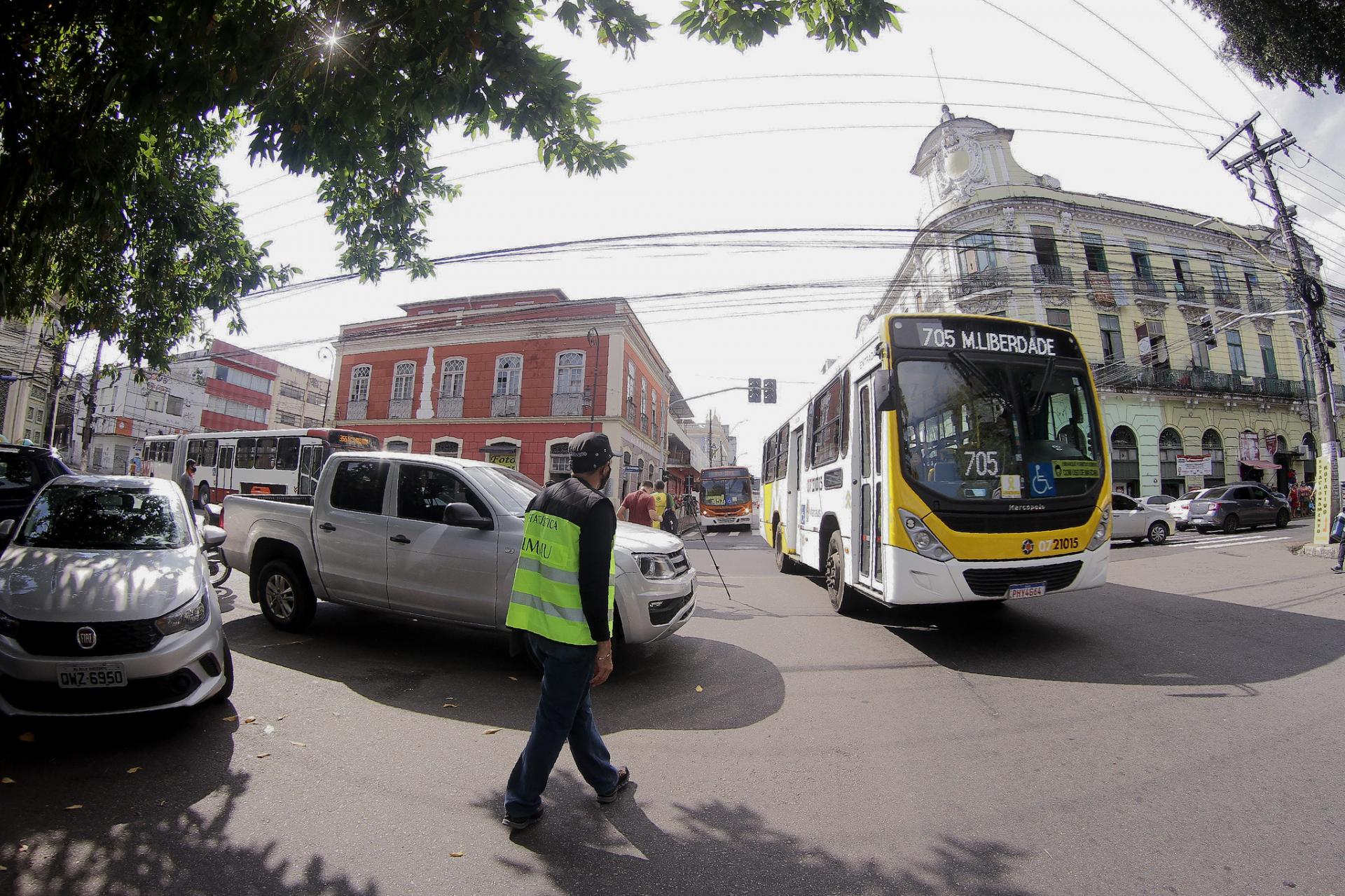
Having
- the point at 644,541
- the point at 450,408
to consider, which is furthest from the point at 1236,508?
the point at 450,408

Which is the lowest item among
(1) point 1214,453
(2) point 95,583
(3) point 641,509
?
(2) point 95,583

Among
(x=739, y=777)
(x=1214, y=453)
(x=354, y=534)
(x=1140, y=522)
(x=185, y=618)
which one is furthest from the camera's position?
(x=1214, y=453)

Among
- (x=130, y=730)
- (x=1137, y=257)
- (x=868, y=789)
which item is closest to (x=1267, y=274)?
(x=1137, y=257)

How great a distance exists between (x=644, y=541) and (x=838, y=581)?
3096mm

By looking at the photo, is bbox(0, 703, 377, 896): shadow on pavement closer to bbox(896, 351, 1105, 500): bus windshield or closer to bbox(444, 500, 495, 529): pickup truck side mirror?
bbox(444, 500, 495, 529): pickup truck side mirror

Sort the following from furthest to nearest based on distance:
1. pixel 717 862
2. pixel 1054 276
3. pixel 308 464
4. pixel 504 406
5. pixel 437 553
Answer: pixel 504 406 < pixel 1054 276 < pixel 308 464 < pixel 437 553 < pixel 717 862

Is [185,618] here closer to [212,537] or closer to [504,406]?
[212,537]

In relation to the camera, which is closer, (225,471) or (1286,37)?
(1286,37)

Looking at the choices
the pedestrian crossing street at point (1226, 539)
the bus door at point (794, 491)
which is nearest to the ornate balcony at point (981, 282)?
the pedestrian crossing street at point (1226, 539)

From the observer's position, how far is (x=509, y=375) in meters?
26.4

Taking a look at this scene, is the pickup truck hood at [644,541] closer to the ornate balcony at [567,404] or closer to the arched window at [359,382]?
the ornate balcony at [567,404]

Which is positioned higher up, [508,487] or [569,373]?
[569,373]

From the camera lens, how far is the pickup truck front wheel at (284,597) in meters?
5.55

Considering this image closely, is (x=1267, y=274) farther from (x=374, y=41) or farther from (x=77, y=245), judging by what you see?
(x=77, y=245)
